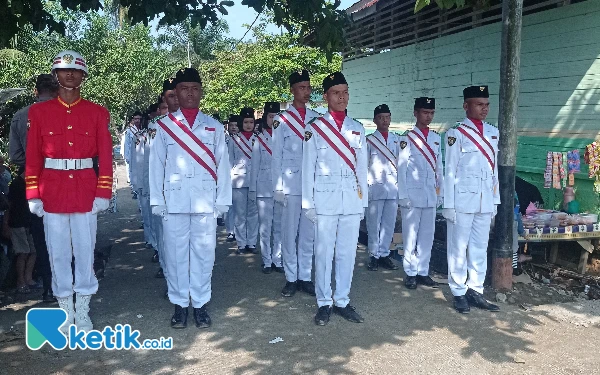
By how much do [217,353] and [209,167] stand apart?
155 cm

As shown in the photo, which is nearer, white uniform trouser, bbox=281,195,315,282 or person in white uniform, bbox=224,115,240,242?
white uniform trouser, bbox=281,195,315,282

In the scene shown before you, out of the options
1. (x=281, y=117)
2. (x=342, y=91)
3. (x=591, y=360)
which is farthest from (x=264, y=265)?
(x=591, y=360)

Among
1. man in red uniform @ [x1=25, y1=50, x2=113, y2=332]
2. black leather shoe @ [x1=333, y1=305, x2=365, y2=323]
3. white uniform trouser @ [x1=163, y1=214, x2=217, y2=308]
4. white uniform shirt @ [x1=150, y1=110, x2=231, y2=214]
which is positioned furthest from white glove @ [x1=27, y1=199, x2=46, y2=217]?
black leather shoe @ [x1=333, y1=305, x2=365, y2=323]

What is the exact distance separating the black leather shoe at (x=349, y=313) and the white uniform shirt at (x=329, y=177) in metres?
0.88

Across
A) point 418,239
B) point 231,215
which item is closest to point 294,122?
point 418,239

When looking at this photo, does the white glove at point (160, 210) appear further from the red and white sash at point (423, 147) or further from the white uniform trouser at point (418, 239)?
the red and white sash at point (423, 147)

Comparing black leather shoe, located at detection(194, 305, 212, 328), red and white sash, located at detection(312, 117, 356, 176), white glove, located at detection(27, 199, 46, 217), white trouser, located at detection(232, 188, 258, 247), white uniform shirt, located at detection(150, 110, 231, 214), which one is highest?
red and white sash, located at detection(312, 117, 356, 176)

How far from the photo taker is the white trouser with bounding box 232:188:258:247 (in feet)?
26.4

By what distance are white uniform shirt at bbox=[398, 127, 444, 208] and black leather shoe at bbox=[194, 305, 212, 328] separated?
8.45 ft

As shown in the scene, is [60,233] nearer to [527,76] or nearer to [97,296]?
[97,296]

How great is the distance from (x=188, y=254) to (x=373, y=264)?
2813mm

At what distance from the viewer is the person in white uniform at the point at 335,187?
194 inches

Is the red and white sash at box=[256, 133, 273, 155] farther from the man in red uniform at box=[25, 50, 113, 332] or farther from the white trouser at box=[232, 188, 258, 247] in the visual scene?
the man in red uniform at box=[25, 50, 113, 332]

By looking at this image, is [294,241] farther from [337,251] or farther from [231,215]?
→ [231,215]
